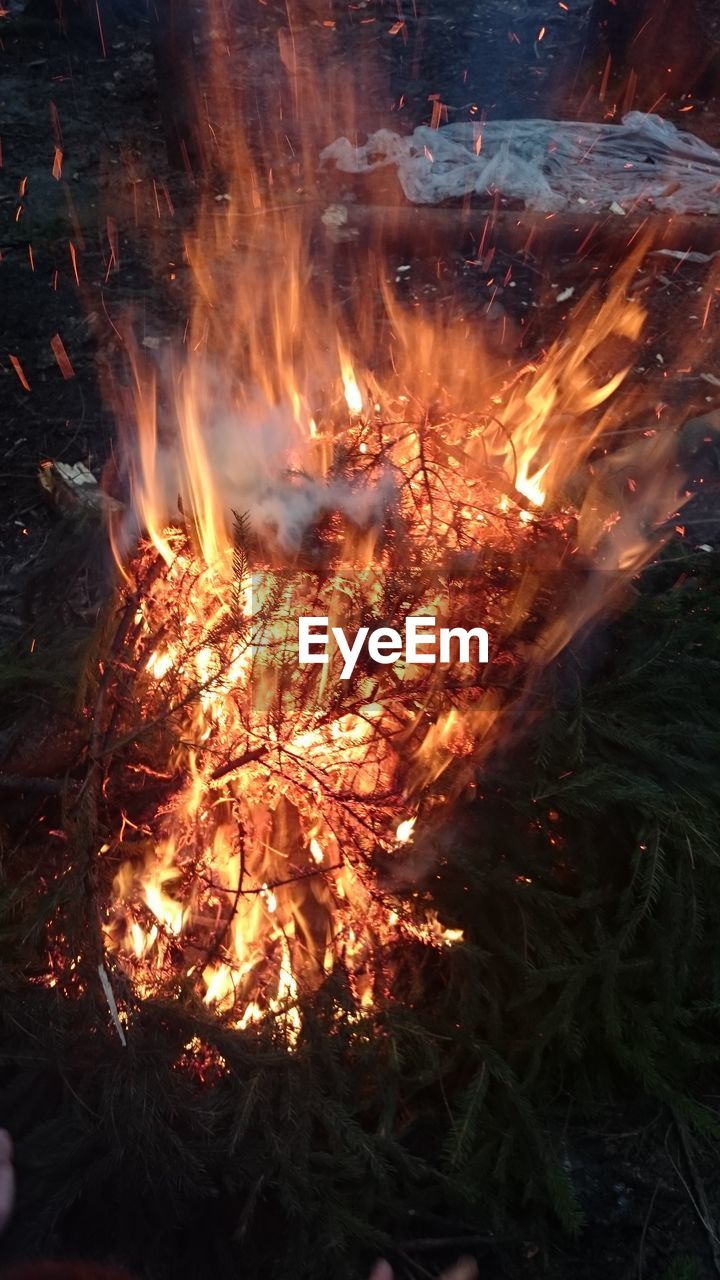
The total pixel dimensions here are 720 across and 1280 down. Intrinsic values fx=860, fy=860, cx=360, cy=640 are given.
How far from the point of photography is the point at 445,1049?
2.43 meters

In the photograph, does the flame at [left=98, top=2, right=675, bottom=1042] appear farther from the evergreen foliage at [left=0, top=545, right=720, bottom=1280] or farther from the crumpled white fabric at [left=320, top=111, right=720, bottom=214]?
the crumpled white fabric at [left=320, top=111, right=720, bottom=214]

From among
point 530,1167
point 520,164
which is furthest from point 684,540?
point 520,164

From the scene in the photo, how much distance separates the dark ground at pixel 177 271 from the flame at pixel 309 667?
551mm

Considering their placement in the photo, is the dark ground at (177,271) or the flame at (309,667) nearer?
the dark ground at (177,271)

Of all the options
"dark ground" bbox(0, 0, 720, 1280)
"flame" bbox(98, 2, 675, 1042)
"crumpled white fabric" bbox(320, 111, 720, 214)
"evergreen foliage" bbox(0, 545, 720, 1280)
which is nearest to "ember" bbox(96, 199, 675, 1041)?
"flame" bbox(98, 2, 675, 1042)

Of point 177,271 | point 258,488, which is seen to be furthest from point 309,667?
point 177,271

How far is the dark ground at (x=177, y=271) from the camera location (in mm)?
2264

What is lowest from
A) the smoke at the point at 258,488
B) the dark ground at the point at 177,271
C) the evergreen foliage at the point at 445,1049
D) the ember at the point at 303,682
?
the evergreen foliage at the point at 445,1049

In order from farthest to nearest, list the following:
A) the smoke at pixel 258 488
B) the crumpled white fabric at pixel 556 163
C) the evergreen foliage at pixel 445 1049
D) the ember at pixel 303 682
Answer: the crumpled white fabric at pixel 556 163, the smoke at pixel 258 488, the ember at pixel 303 682, the evergreen foliage at pixel 445 1049

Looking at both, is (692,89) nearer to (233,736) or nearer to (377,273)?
(377,273)

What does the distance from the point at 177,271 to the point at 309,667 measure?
15.0 feet

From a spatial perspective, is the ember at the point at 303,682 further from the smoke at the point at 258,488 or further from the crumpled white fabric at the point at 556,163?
the crumpled white fabric at the point at 556,163

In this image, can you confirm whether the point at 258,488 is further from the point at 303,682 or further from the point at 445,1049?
the point at 445,1049

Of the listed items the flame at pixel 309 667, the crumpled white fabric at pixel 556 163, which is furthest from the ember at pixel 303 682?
the crumpled white fabric at pixel 556 163
